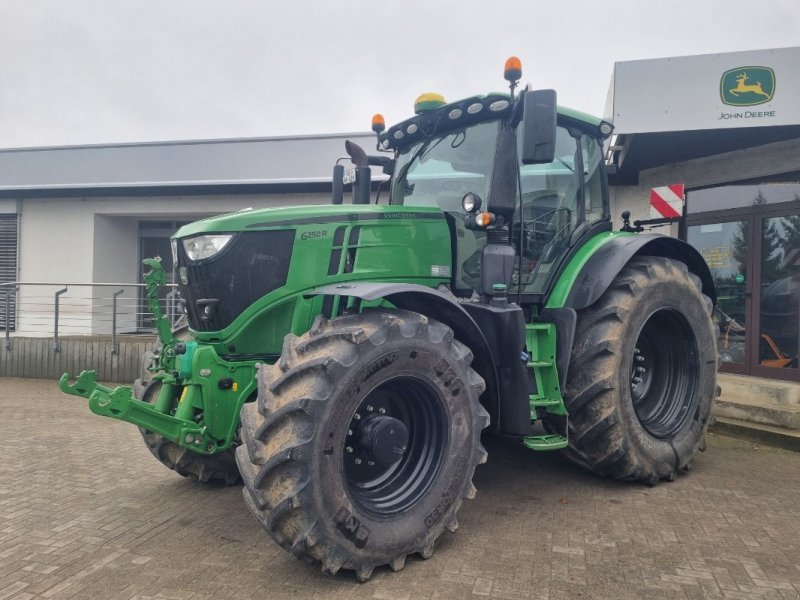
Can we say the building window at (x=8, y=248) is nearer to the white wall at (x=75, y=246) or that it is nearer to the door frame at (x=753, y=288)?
the white wall at (x=75, y=246)

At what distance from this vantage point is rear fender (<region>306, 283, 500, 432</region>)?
135 inches

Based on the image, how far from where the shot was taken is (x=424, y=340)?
3.35m

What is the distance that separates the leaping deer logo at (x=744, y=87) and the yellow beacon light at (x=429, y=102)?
154 inches

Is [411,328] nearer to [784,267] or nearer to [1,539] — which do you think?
[1,539]

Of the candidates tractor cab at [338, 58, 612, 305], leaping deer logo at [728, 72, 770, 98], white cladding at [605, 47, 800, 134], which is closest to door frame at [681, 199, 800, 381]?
white cladding at [605, 47, 800, 134]

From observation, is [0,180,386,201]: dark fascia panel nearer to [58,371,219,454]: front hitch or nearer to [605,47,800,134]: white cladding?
[605,47,800,134]: white cladding

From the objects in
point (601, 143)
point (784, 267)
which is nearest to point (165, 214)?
point (601, 143)

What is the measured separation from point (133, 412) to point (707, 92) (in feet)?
21.1

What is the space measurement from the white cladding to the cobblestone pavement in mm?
3627

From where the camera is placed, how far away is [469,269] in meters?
4.44

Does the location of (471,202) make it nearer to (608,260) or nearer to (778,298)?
(608,260)

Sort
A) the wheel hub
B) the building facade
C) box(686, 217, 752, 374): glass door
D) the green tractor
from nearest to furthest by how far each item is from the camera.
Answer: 1. the green tractor
2. the wheel hub
3. the building facade
4. box(686, 217, 752, 374): glass door

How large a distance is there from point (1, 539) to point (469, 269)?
3290 millimetres

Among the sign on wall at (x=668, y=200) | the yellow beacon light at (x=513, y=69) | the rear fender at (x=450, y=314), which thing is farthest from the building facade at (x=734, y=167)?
the rear fender at (x=450, y=314)
